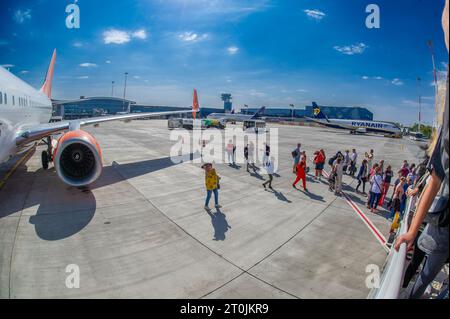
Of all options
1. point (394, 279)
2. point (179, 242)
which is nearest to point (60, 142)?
point (179, 242)

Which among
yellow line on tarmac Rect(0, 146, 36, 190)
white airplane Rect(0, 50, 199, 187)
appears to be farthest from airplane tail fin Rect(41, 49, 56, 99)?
white airplane Rect(0, 50, 199, 187)

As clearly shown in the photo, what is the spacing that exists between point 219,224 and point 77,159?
212 inches

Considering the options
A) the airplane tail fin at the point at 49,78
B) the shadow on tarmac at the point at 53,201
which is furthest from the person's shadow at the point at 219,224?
the airplane tail fin at the point at 49,78

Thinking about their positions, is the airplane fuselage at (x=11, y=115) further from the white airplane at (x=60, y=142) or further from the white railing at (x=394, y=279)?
the white railing at (x=394, y=279)

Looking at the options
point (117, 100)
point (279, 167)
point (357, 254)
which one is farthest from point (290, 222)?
point (117, 100)

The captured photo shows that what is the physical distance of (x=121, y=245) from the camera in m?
→ 5.54

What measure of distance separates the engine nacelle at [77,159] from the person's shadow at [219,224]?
13.3 ft

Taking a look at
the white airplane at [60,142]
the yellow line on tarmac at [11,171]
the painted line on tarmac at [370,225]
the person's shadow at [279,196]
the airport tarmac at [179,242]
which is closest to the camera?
the airport tarmac at [179,242]

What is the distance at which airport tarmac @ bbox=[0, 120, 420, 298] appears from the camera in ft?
14.1

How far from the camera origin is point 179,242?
5.79 m

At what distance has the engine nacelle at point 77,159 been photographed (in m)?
7.66
